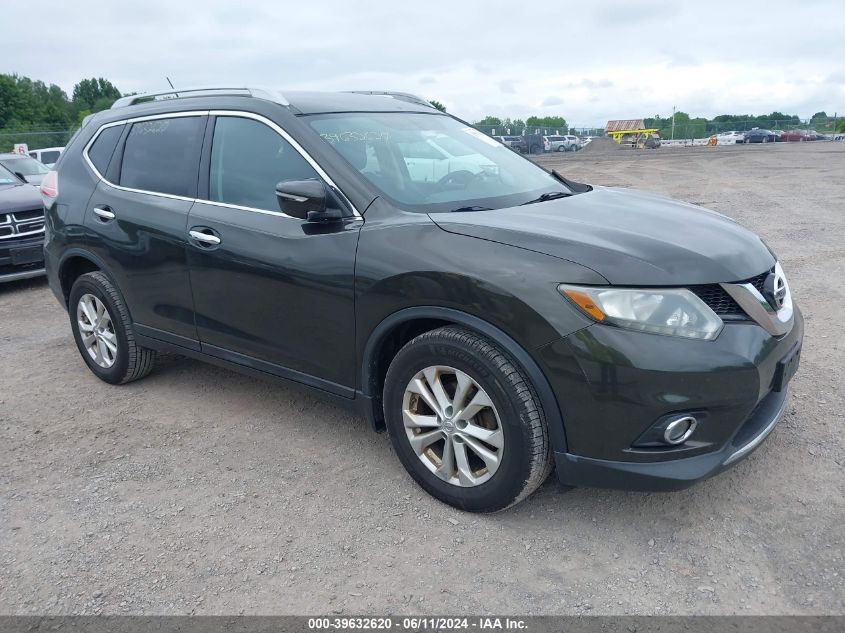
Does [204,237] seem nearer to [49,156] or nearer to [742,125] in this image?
[49,156]

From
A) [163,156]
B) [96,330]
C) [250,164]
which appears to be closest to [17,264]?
[96,330]

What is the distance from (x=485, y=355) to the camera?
278cm

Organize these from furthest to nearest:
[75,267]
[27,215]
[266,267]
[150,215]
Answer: [27,215] → [75,267] → [150,215] → [266,267]

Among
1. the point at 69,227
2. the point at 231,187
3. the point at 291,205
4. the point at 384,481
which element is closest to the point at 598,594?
the point at 384,481

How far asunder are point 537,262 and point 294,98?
5.97 ft

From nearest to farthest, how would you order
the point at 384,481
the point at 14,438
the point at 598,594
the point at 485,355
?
1. the point at 598,594
2. the point at 485,355
3. the point at 384,481
4. the point at 14,438

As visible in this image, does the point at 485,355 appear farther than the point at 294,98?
No

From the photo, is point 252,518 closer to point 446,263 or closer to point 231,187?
point 446,263

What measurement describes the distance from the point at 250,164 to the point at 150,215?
0.79 m

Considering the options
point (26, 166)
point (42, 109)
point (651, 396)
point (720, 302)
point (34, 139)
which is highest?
point (42, 109)

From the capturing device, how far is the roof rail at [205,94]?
3721mm

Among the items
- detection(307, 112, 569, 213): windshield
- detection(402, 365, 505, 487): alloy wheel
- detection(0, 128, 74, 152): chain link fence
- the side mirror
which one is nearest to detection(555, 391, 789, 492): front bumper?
detection(402, 365, 505, 487): alloy wheel

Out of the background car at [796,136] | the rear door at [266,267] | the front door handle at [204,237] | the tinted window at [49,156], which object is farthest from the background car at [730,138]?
the front door handle at [204,237]

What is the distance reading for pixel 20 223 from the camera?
7.74 meters
